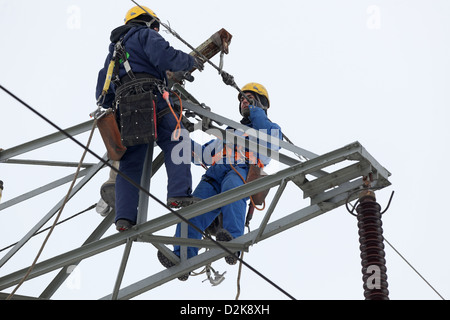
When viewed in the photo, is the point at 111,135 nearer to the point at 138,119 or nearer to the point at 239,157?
the point at 138,119

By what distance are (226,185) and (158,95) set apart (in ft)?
5.15

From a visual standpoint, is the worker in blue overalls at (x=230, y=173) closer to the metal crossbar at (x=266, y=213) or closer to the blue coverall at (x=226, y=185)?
the blue coverall at (x=226, y=185)

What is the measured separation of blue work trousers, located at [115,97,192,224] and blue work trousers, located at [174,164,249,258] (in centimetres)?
84

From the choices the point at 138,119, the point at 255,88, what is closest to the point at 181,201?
the point at 138,119

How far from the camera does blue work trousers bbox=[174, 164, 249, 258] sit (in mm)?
10891

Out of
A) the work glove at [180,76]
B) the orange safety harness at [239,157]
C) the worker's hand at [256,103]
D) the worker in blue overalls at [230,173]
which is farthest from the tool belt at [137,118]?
the worker's hand at [256,103]

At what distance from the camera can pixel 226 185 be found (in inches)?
450

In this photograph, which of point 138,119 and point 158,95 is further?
point 158,95

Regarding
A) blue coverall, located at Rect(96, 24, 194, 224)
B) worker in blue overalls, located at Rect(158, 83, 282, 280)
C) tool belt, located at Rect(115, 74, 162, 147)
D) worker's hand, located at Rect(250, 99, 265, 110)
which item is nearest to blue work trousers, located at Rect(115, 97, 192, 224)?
blue coverall, located at Rect(96, 24, 194, 224)

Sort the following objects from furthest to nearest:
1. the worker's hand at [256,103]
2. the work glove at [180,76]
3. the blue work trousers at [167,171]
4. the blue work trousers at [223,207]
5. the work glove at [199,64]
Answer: the worker's hand at [256,103] → the work glove at [180,76] → the work glove at [199,64] → the blue work trousers at [223,207] → the blue work trousers at [167,171]

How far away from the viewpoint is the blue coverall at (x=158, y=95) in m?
10.1

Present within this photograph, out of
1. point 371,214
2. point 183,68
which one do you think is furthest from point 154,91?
point 371,214

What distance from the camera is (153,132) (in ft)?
32.9

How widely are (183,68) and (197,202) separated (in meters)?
1.60
